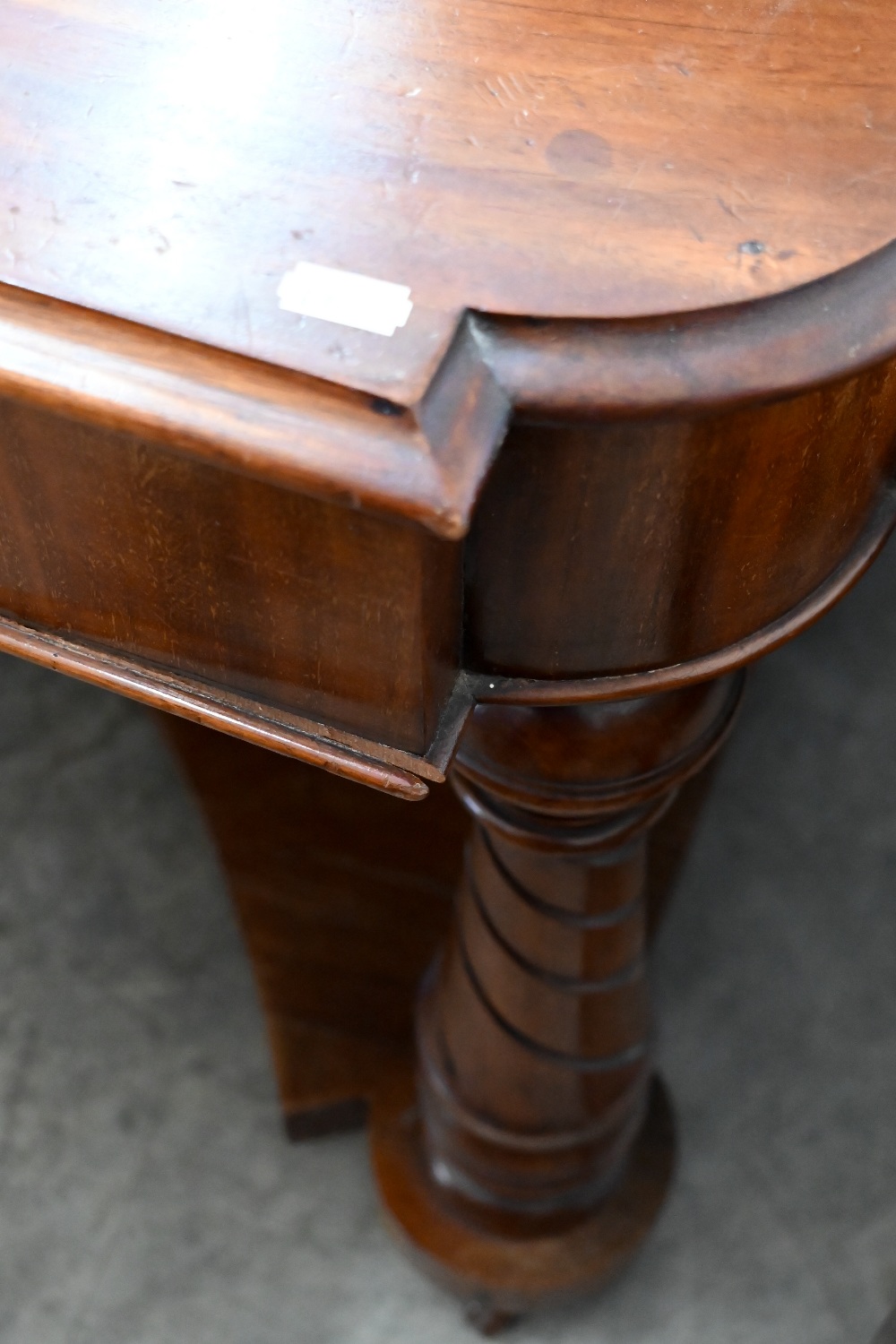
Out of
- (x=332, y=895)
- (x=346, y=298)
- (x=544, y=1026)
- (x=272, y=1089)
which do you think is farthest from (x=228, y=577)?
(x=272, y=1089)

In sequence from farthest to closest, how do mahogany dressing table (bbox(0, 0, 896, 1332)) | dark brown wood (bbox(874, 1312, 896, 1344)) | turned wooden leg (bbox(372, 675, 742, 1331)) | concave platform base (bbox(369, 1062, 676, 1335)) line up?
concave platform base (bbox(369, 1062, 676, 1335)) → dark brown wood (bbox(874, 1312, 896, 1344)) → turned wooden leg (bbox(372, 675, 742, 1331)) → mahogany dressing table (bbox(0, 0, 896, 1332))

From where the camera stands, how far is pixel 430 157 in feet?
1.28

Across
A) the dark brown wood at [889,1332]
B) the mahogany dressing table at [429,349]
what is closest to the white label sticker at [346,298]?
the mahogany dressing table at [429,349]

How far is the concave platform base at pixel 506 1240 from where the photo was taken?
88 cm

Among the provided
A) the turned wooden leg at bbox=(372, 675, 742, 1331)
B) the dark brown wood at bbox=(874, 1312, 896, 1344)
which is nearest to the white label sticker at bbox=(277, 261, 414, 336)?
the turned wooden leg at bbox=(372, 675, 742, 1331)

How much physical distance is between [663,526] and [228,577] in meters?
0.12

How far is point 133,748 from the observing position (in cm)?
127

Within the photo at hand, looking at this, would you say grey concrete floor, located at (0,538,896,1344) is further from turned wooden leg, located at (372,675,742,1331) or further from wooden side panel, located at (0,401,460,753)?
wooden side panel, located at (0,401,460,753)

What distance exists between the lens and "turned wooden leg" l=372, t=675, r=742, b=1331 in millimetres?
535

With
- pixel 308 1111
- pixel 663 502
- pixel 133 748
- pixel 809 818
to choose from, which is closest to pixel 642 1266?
pixel 308 1111

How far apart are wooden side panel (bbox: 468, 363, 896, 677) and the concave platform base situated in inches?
23.2

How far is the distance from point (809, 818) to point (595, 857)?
0.62 meters

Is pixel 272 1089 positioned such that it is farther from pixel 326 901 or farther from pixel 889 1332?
pixel 889 1332

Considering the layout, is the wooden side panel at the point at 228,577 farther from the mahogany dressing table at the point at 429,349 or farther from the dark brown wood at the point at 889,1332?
the dark brown wood at the point at 889,1332
